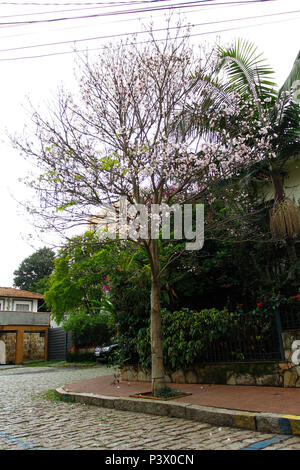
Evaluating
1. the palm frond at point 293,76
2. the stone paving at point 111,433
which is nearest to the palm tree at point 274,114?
the palm frond at point 293,76

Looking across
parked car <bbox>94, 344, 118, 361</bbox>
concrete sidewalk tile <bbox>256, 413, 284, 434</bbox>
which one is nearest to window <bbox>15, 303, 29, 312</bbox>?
parked car <bbox>94, 344, 118, 361</bbox>

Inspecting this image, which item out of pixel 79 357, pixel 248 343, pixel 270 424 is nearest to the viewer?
pixel 270 424

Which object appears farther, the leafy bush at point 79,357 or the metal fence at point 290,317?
the leafy bush at point 79,357

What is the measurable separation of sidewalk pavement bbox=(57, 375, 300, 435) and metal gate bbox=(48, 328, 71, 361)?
16051mm

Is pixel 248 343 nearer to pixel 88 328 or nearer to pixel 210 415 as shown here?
pixel 210 415

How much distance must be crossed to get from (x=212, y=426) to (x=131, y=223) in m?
3.81

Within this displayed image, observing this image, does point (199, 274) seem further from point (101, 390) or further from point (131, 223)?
point (101, 390)

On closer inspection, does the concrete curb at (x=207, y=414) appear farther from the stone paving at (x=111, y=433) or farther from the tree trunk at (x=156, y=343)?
the tree trunk at (x=156, y=343)

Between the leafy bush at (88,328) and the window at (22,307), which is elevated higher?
the window at (22,307)

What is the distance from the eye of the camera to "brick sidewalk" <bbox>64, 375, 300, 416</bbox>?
4.95 metres

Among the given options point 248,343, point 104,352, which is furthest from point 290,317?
point 104,352

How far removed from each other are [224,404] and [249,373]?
5.16 feet

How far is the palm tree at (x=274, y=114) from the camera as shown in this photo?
26.7 ft

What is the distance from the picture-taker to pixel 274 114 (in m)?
8.62
